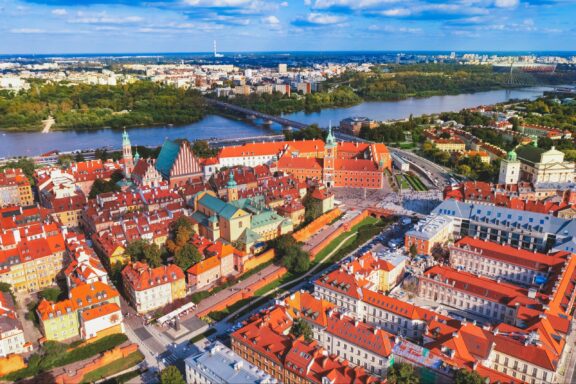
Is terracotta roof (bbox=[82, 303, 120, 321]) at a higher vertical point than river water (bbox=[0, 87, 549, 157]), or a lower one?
lower

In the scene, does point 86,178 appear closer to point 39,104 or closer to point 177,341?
point 177,341

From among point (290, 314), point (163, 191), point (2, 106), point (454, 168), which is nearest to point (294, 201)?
point (163, 191)


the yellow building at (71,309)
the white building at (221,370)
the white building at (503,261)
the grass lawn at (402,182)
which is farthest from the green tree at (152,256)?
the grass lawn at (402,182)

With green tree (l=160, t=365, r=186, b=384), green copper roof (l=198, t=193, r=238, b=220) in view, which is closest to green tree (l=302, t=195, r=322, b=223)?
green copper roof (l=198, t=193, r=238, b=220)

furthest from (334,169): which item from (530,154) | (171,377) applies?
(171,377)

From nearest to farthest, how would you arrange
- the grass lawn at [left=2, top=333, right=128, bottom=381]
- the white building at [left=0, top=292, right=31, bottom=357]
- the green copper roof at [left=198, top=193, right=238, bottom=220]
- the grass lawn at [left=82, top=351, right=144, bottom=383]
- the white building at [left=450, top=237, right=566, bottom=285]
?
the grass lawn at [left=2, top=333, right=128, bottom=381] → the grass lawn at [left=82, top=351, right=144, bottom=383] → the white building at [left=0, top=292, right=31, bottom=357] → the white building at [left=450, top=237, right=566, bottom=285] → the green copper roof at [left=198, top=193, right=238, bottom=220]

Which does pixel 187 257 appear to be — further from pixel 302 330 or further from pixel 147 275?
pixel 302 330

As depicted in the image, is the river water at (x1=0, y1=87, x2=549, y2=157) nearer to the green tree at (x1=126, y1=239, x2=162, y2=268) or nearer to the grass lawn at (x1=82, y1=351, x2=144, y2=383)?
the green tree at (x1=126, y1=239, x2=162, y2=268)
